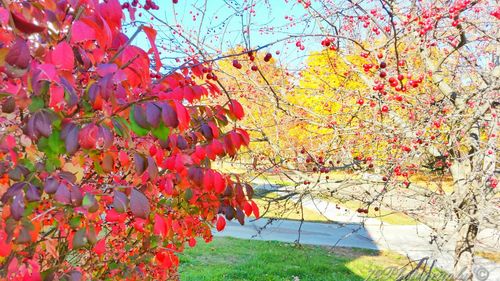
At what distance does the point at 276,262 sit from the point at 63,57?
7205 mm

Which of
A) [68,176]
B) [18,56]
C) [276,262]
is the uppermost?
[18,56]

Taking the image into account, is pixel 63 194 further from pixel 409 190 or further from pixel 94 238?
pixel 409 190

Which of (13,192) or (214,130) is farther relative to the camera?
(214,130)

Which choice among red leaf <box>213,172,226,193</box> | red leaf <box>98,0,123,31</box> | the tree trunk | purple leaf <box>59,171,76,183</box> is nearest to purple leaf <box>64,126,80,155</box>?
purple leaf <box>59,171,76,183</box>

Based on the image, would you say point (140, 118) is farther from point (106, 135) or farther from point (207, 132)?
point (207, 132)

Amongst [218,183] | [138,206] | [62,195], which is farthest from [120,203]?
[218,183]

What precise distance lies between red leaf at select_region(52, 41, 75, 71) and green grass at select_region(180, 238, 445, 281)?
5.30 meters

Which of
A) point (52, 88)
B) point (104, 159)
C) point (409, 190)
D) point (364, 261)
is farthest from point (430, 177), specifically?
point (52, 88)

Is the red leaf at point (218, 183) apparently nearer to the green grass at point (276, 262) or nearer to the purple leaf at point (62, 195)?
the purple leaf at point (62, 195)

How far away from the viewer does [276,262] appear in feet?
26.3

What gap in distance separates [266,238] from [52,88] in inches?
376

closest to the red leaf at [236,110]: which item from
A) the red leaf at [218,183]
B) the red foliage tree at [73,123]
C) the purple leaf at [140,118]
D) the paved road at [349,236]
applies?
the red foliage tree at [73,123]

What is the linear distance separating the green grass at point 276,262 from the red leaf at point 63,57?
5.30 metres

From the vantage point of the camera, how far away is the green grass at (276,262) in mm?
7078
